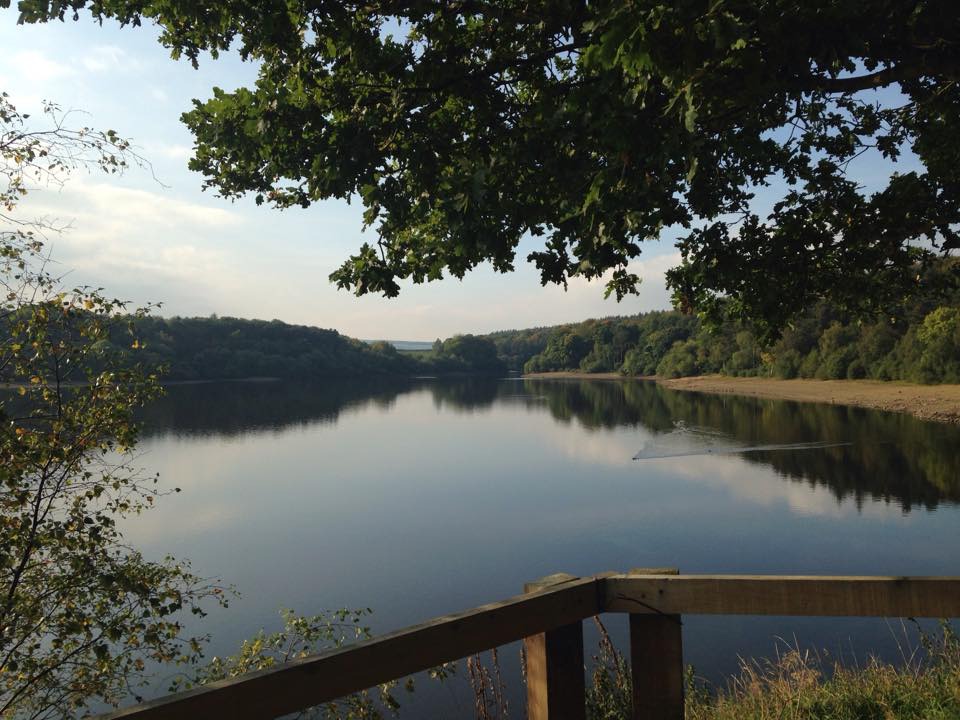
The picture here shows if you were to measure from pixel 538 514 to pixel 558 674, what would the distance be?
20.3 meters

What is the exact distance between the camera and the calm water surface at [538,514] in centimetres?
1456

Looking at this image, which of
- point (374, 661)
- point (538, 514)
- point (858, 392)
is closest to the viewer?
point (374, 661)

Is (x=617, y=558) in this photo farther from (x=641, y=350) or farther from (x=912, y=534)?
(x=641, y=350)

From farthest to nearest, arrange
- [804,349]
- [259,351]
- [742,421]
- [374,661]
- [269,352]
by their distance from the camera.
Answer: [269,352], [259,351], [804,349], [742,421], [374,661]

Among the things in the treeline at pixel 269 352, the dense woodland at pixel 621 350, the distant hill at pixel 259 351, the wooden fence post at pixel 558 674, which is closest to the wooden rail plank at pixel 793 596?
the wooden fence post at pixel 558 674

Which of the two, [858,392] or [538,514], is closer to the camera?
[538,514]

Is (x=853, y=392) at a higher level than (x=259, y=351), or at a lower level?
lower

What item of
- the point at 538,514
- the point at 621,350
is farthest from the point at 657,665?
the point at 621,350

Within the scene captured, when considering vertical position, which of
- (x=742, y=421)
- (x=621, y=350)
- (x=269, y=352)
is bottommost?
(x=742, y=421)

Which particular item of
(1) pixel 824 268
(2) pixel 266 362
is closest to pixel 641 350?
(2) pixel 266 362

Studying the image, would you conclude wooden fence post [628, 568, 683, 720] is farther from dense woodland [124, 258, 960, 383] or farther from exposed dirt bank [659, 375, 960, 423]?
exposed dirt bank [659, 375, 960, 423]

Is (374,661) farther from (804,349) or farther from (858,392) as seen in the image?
(804,349)

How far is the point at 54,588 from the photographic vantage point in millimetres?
5453

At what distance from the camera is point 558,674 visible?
2.63 meters
